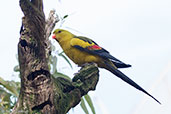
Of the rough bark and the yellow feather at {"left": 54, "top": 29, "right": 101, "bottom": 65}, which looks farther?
the yellow feather at {"left": 54, "top": 29, "right": 101, "bottom": 65}

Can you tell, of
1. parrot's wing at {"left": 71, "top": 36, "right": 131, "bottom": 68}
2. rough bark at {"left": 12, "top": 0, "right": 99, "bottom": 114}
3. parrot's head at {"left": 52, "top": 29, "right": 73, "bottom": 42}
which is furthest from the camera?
parrot's head at {"left": 52, "top": 29, "right": 73, "bottom": 42}

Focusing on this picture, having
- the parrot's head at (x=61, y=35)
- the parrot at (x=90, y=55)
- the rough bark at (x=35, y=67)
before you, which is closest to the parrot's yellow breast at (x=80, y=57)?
the parrot at (x=90, y=55)

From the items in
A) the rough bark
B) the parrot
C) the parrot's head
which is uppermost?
the parrot's head

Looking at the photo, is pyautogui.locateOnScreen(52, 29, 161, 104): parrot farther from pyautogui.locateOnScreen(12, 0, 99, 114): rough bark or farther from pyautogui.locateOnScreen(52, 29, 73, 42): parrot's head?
pyautogui.locateOnScreen(12, 0, 99, 114): rough bark

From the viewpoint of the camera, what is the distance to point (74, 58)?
10.4 ft

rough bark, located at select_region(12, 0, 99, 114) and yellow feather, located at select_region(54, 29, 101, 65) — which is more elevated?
yellow feather, located at select_region(54, 29, 101, 65)

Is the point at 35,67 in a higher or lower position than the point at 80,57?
lower

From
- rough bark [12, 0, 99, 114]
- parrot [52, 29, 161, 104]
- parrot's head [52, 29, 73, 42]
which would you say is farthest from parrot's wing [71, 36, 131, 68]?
rough bark [12, 0, 99, 114]

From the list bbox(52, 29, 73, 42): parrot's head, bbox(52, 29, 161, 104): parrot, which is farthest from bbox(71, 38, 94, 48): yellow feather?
bbox(52, 29, 73, 42): parrot's head

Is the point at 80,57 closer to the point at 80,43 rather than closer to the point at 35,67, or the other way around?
the point at 80,43

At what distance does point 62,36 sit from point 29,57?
61.7 inches

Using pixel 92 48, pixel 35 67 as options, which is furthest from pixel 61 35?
pixel 35 67

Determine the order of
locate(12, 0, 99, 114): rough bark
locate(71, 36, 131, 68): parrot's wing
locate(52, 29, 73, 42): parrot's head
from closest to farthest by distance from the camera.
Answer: locate(12, 0, 99, 114): rough bark → locate(71, 36, 131, 68): parrot's wing → locate(52, 29, 73, 42): parrot's head

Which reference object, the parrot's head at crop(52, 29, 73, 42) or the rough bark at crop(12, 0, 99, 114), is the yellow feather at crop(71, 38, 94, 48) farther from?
the rough bark at crop(12, 0, 99, 114)
